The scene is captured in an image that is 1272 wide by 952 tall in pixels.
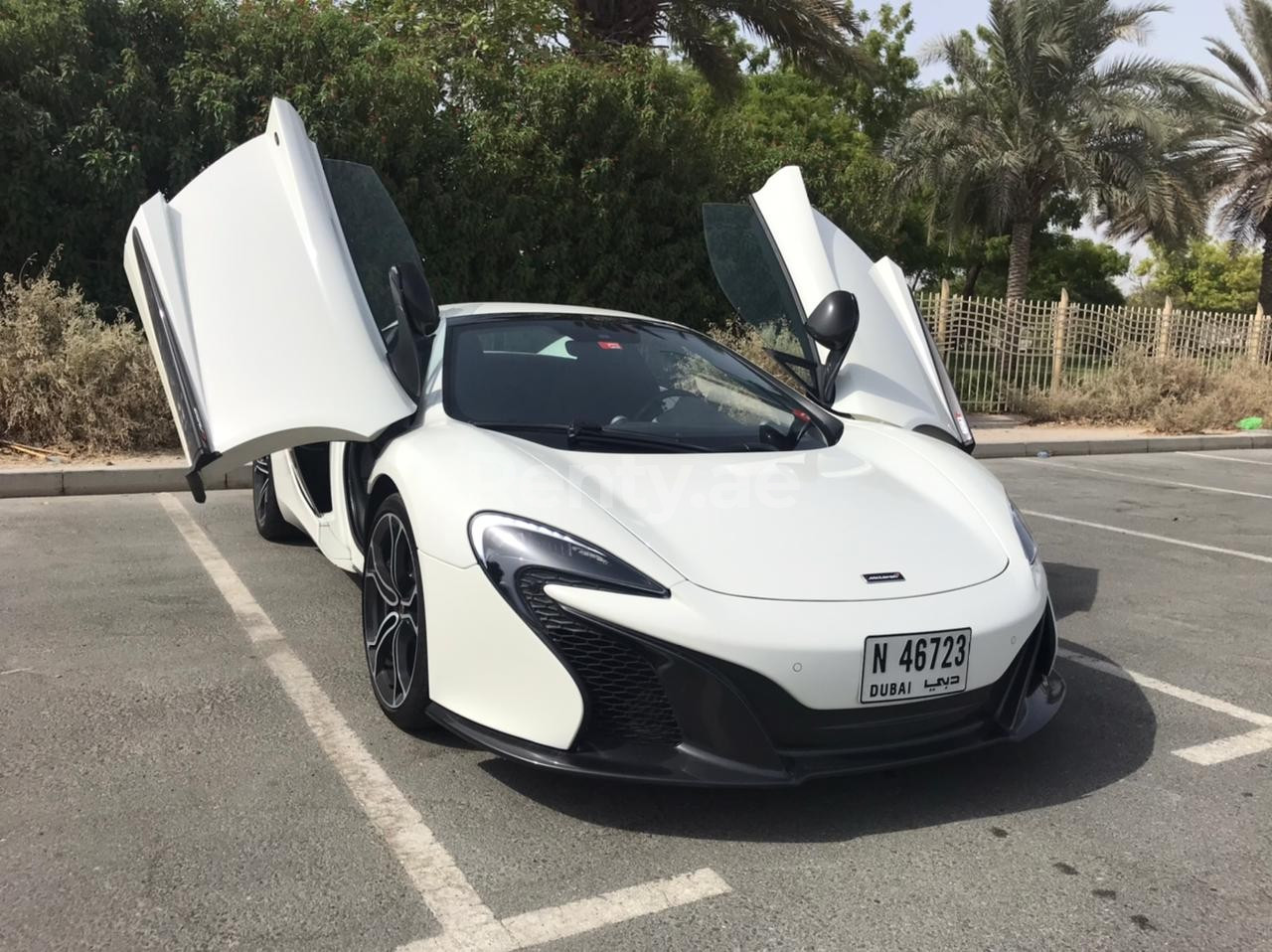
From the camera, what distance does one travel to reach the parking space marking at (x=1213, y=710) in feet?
10.7

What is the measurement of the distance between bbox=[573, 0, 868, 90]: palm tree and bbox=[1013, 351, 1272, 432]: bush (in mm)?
5415

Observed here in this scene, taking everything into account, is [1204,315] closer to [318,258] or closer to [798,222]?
[798,222]

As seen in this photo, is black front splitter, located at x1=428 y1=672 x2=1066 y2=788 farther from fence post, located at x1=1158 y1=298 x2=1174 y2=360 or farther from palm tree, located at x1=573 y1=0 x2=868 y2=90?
fence post, located at x1=1158 y1=298 x2=1174 y2=360

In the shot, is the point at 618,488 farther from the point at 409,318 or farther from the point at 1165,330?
the point at 1165,330

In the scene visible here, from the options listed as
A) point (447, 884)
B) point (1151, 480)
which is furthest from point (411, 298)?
point (1151, 480)

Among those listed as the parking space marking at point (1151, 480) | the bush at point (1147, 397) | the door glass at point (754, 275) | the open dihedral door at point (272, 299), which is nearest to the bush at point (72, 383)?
the open dihedral door at point (272, 299)

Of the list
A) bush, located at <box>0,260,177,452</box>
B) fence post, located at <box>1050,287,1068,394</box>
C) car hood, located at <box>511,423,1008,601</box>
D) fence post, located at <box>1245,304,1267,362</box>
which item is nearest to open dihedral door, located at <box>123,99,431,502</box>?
car hood, located at <box>511,423,1008,601</box>

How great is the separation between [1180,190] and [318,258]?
2284cm

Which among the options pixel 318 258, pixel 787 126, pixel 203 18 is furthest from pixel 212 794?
pixel 787 126

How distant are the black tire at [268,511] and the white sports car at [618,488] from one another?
0.63 m

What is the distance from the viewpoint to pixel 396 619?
3.29m

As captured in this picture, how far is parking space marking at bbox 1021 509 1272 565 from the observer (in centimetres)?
628

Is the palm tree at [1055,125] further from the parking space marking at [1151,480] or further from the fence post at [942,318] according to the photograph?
the parking space marking at [1151,480]

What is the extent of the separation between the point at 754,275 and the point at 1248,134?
26.1 metres
